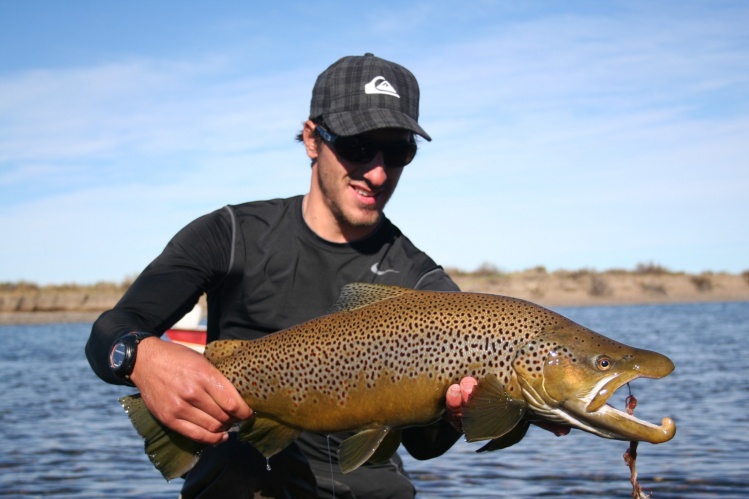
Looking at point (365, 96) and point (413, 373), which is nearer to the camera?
point (413, 373)

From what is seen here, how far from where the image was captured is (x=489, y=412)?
9.95 feet

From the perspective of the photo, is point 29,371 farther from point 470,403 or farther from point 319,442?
point 470,403

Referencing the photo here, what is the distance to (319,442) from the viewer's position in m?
4.06

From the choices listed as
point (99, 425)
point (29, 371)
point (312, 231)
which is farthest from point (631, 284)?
point (312, 231)

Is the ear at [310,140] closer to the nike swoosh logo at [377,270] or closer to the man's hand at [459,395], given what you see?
the nike swoosh logo at [377,270]

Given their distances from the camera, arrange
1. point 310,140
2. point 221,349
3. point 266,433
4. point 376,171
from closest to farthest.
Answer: point 266,433 < point 221,349 < point 376,171 < point 310,140

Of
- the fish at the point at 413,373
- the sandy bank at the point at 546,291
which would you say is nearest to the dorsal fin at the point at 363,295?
the fish at the point at 413,373

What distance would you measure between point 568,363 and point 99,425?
9516 millimetres

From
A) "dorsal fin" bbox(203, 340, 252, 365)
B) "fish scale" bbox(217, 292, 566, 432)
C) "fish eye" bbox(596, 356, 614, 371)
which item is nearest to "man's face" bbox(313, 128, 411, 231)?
"fish scale" bbox(217, 292, 566, 432)

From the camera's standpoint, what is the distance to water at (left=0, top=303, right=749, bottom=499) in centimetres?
749

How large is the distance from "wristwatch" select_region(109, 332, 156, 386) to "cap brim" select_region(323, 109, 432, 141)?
1318mm

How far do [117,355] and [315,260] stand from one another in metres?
1.14

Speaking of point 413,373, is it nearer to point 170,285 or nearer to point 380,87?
point 170,285

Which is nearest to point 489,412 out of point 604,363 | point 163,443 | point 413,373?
point 413,373
